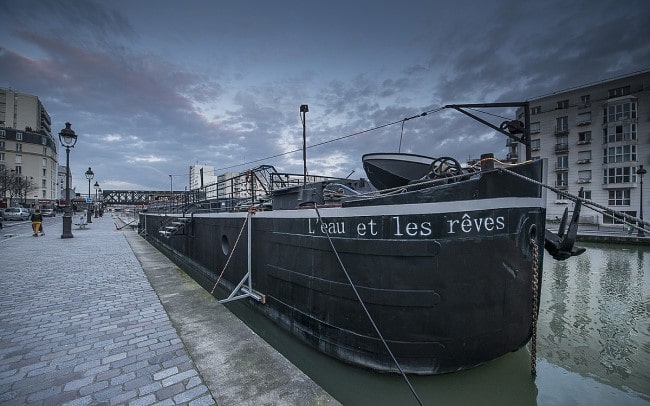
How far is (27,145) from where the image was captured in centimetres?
7206

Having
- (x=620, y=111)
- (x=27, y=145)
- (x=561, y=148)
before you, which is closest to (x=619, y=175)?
(x=561, y=148)

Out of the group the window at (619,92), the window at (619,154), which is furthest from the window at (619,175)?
the window at (619,92)

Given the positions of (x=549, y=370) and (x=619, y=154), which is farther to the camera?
(x=619, y=154)

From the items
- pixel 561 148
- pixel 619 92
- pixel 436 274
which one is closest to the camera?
pixel 436 274

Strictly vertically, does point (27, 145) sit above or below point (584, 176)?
above

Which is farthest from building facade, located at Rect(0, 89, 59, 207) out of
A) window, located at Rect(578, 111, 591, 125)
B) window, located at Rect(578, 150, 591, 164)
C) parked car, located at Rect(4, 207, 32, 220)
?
window, located at Rect(578, 111, 591, 125)

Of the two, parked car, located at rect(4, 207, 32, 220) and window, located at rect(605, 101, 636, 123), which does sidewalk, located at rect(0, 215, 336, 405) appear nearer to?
parked car, located at rect(4, 207, 32, 220)

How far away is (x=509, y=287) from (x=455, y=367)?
132 cm

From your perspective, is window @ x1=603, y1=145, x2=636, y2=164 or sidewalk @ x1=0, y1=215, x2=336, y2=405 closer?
sidewalk @ x1=0, y1=215, x2=336, y2=405

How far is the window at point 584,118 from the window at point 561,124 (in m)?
1.31

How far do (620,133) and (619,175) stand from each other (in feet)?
16.6

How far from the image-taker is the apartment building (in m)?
34.4

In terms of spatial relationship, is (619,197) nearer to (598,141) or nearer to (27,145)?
(598,141)

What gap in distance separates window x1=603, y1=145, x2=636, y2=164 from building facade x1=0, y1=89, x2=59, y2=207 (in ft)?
333
